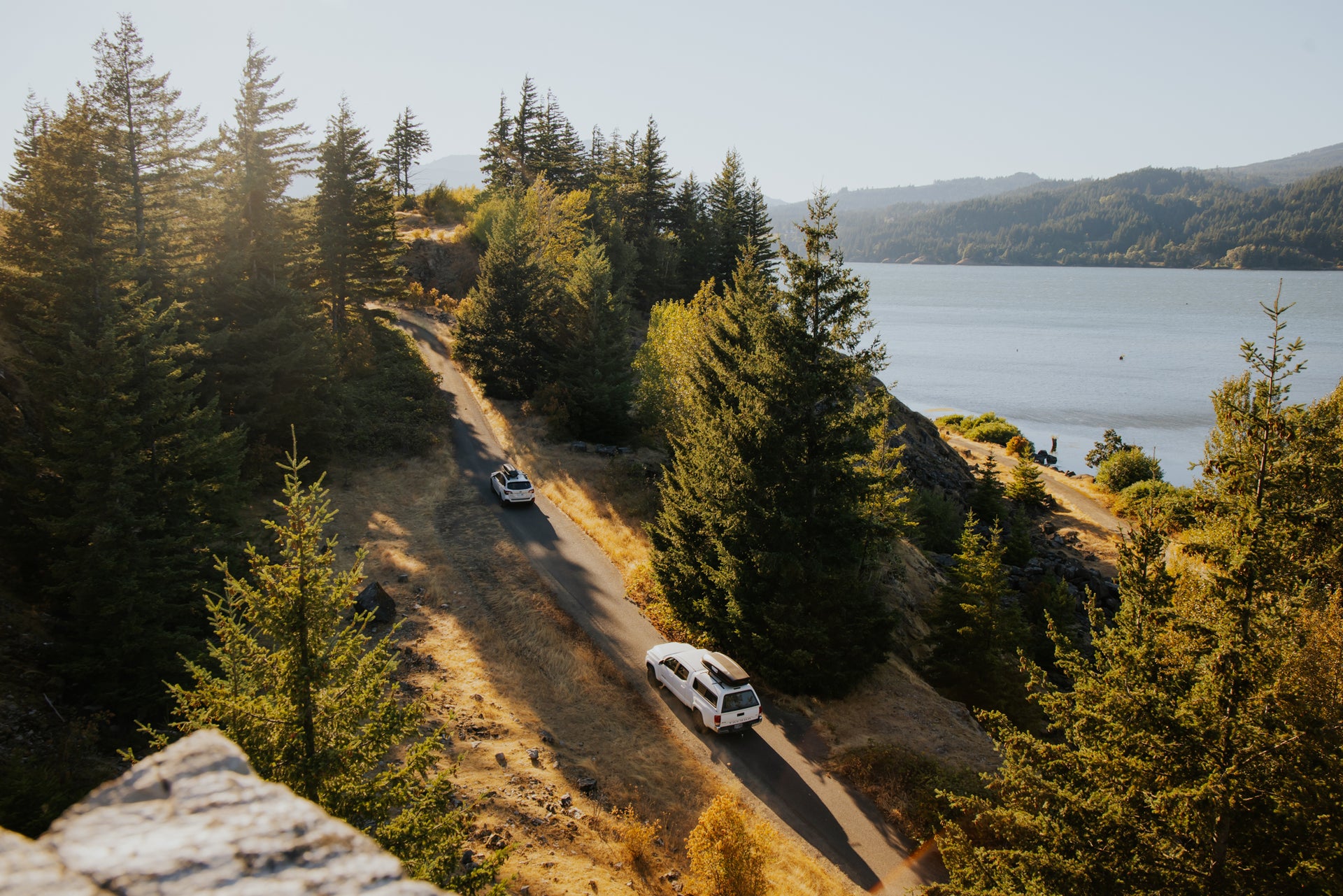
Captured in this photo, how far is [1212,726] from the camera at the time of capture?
8.94 metres

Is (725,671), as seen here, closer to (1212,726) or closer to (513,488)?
(1212,726)

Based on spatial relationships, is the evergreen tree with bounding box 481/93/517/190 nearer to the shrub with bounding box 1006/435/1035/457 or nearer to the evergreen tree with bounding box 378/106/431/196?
the evergreen tree with bounding box 378/106/431/196

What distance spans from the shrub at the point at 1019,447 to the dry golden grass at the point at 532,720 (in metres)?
53.4

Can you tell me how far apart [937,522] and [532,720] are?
103ft

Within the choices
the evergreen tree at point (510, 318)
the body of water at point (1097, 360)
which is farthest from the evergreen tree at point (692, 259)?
the evergreen tree at point (510, 318)

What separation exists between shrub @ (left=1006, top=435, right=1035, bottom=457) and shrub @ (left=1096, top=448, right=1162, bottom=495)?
6.69m

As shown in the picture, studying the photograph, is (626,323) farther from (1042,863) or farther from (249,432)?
(1042,863)

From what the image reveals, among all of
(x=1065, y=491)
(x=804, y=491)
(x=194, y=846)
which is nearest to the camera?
(x=194, y=846)

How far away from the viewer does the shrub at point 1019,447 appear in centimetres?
6475

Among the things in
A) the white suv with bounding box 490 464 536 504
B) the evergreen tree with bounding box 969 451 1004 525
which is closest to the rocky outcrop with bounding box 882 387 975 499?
the evergreen tree with bounding box 969 451 1004 525

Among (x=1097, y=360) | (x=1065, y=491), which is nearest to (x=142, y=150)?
(x=1065, y=491)

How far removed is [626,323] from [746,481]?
22.9m

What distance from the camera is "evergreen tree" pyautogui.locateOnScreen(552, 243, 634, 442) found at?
39375 millimetres

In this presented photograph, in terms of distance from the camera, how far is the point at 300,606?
26.7 ft
